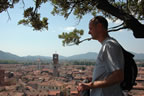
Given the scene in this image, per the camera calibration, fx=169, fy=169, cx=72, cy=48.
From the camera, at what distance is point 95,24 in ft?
3.41

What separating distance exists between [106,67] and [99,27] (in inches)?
9.8

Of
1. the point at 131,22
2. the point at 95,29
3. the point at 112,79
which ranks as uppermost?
the point at 131,22

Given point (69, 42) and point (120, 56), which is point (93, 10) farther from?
point (120, 56)

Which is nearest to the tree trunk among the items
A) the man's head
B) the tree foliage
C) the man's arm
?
the tree foliage

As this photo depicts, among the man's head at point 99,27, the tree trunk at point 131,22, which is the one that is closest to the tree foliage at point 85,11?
the tree trunk at point 131,22

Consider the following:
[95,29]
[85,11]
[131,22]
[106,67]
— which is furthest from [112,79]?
[85,11]

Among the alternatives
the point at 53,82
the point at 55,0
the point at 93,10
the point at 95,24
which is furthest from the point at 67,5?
the point at 53,82

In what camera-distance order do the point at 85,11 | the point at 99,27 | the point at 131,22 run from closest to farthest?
the point at 99,27 → the point at 131,22 → the point at 85,11

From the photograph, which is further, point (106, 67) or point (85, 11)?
point (85, 11)

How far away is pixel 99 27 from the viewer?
1.04 meters

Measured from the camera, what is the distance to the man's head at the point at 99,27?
103cm

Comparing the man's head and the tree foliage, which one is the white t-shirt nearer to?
the man's head

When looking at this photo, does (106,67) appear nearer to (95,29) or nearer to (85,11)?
(95,29)

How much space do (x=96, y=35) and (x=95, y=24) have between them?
0.07 meters
